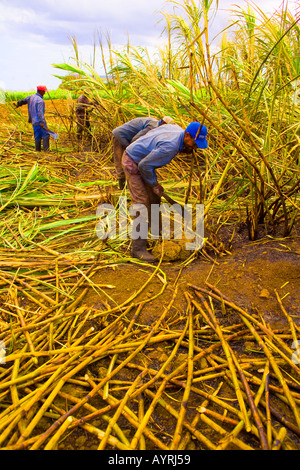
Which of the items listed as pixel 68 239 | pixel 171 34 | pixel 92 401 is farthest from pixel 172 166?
pixel 92 401

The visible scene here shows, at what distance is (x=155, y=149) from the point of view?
8.46ft

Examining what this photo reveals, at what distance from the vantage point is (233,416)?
137 cm

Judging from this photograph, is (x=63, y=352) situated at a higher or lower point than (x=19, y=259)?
lower

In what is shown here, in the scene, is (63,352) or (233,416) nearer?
(233,416)

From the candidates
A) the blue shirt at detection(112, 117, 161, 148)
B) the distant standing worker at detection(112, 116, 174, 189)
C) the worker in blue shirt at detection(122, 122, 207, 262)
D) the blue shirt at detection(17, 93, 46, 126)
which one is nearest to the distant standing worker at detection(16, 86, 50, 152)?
the blue shirt at detection(17, 93, 46, 126)

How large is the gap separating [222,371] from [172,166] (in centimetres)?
348

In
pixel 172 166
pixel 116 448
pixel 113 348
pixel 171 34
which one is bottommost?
pixel 116 448

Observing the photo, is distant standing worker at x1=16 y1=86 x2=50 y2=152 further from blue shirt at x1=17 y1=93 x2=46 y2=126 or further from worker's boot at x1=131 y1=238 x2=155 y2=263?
worker's boot at x1=131 y1=238 x2=155 y2=263

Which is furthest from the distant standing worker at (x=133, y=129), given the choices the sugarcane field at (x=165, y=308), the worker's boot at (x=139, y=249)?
the worker's boot at (x=139, y=249)

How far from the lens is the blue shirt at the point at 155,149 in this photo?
253 cm

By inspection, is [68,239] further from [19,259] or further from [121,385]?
[121,385]

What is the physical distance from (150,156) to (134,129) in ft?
4.29

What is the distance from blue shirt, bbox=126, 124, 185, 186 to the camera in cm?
253

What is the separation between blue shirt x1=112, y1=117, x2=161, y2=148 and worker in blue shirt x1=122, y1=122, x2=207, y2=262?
719mm
